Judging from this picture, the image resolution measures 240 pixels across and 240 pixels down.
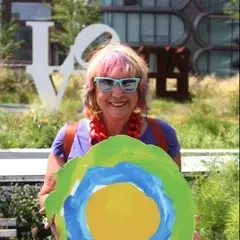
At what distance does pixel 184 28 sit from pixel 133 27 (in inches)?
139

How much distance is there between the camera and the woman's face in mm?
2367

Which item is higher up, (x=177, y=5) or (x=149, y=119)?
(x=177, y=5)

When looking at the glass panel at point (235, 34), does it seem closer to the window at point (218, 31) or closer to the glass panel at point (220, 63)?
the window at point (218, 31)

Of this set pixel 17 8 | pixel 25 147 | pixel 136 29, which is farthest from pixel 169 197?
pixel 136 29

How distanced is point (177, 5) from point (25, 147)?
3832 cm

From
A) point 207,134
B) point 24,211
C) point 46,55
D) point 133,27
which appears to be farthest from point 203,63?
point 24,211

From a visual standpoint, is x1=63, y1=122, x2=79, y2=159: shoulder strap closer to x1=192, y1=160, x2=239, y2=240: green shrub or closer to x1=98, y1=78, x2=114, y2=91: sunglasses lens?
x1=98, y1=78, x2=114, y2=91: sunglasses lens

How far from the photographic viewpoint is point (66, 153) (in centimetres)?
244

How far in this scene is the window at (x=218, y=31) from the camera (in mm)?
46469

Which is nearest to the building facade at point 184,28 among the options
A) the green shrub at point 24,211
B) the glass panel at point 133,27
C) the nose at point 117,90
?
the glass panel at point 133,27

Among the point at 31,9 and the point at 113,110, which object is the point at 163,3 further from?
the point at 113,110

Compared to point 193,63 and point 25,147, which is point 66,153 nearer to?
point 25,147

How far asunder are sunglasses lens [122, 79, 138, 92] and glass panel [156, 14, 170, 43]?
43755mm

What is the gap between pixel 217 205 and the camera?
16.4 ft
